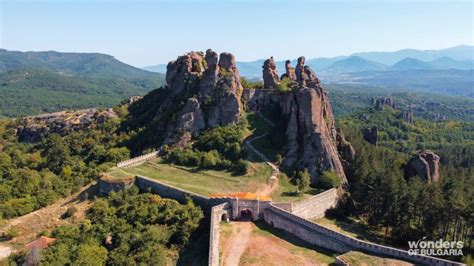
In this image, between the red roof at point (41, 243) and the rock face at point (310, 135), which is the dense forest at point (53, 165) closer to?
the red roof at point (41, 243)

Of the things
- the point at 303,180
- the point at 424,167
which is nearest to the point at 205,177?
the point at 303,180

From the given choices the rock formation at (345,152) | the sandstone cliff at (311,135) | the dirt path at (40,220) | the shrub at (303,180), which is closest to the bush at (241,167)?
the sandstone cliff at (311,135)

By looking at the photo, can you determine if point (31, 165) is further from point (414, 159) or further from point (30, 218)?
point (414, 159)

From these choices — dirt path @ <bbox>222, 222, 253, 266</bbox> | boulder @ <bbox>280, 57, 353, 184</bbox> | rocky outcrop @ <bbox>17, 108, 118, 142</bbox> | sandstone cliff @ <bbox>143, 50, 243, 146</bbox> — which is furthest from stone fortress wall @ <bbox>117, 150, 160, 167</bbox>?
rocky outcrop @ <bbox>17, 108, 118, 142</bbox>

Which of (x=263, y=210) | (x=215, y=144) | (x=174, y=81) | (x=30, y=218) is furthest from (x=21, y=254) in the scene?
(x=174, y=81)

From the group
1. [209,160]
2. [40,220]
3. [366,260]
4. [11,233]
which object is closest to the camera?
[366,260]

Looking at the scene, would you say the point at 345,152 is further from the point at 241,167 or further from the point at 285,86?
the point at 241,167

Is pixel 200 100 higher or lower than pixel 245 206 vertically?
higher
